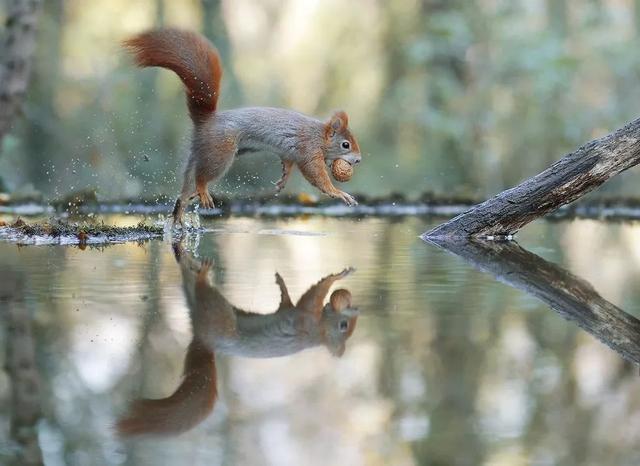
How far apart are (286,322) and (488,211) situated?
3.50 metres

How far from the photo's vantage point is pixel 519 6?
12.9 metres

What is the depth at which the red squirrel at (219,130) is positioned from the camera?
6.43m

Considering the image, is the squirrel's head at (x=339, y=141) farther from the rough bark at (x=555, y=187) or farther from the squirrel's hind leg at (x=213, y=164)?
the rough bark at (x=555, y=187)

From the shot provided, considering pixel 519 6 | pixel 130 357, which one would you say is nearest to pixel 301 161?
pixel 130 357

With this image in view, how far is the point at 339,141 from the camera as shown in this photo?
6.98m

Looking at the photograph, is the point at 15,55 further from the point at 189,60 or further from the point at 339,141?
the point at 339,141

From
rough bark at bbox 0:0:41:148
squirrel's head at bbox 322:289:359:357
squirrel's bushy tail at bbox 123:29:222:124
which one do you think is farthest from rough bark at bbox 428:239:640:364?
rough bark at bbox 0:0:41:148

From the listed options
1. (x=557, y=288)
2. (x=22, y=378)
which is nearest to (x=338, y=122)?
(x=557, y=288)

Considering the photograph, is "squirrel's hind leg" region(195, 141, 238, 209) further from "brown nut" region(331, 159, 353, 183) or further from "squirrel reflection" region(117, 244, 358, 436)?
"squirrel reflection" region(117, 244, 358, 436)

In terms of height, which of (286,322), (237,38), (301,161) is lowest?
(286,322)

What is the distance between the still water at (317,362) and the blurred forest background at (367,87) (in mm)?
5345

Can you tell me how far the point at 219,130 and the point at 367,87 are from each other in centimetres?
585

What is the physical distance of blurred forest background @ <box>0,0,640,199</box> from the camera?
1054 centimetres

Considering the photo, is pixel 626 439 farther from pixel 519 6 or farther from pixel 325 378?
pixel 519 6
